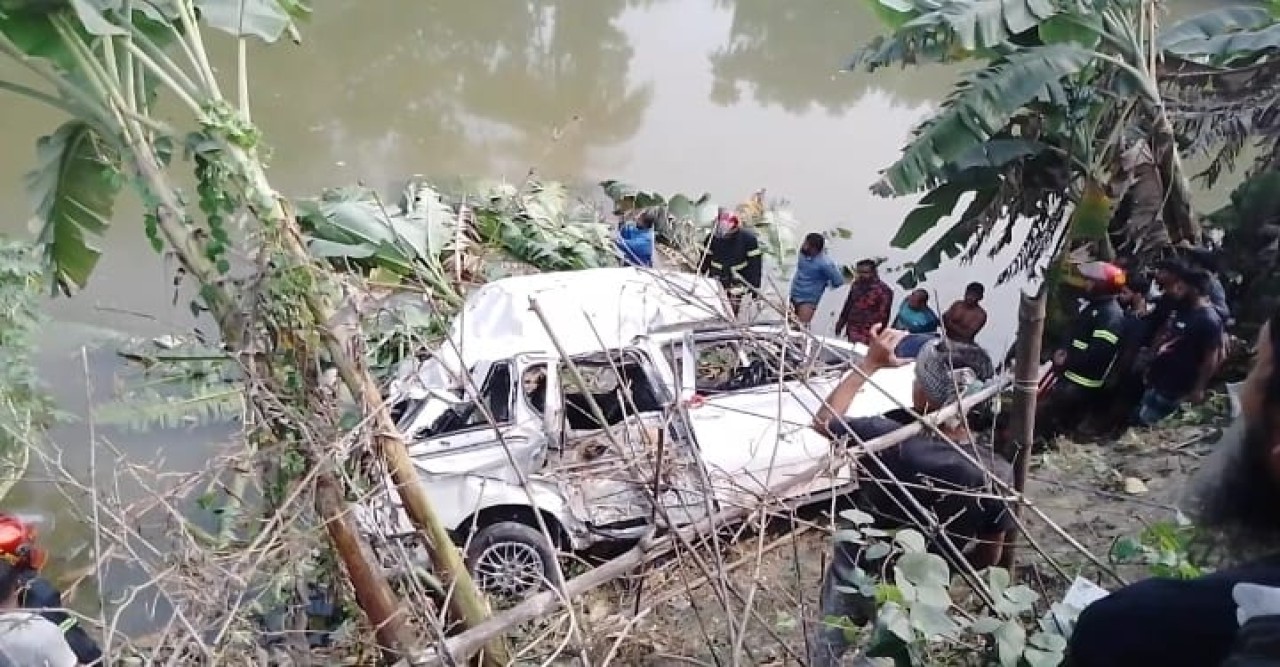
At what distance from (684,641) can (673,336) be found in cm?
190

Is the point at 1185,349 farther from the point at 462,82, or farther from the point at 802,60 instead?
the point at 802,60

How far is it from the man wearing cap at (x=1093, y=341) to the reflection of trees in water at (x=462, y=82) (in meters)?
7.96

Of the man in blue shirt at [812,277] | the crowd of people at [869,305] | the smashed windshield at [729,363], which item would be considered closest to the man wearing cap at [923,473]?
the smashed windshield at [729,363]

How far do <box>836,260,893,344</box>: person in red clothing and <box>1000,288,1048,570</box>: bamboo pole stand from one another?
4.18 metres

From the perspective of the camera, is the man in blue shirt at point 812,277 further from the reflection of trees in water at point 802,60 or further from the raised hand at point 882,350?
the reflection of trees in water at point 802,60

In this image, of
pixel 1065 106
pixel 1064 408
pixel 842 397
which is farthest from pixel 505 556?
pixel 1065 106

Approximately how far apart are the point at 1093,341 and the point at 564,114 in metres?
11.1

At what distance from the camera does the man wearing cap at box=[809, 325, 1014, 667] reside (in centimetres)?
341

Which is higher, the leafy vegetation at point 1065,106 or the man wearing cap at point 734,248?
the leafy vegetation at point 1065,106

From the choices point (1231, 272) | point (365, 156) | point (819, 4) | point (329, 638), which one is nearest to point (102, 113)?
point (329, 638)

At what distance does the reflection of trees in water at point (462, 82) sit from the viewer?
47.7 ft

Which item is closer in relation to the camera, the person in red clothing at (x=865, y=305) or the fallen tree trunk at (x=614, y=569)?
the fallen tree trunk at (x=614, y=569)

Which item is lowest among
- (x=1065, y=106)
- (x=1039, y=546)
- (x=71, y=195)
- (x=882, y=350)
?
(x=1039, y=546)

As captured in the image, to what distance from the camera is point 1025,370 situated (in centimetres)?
341
